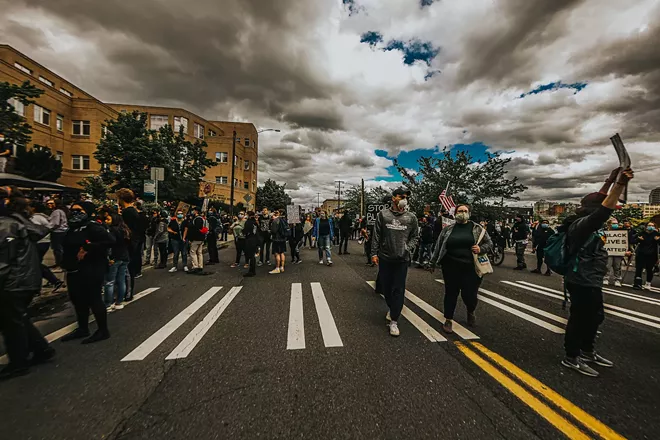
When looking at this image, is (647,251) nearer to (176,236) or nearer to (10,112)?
(176,236)

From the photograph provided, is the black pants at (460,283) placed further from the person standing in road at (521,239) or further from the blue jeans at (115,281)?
the person standing in road at (521,239)

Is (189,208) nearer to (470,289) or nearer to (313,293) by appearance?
(313,293)

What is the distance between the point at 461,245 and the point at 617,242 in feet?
21.6

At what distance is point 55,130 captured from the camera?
95.5ft

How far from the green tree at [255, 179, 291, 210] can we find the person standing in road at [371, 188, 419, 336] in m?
53.6

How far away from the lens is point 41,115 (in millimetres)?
27422

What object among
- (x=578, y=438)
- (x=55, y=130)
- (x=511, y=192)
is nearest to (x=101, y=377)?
(x=578, y=438)

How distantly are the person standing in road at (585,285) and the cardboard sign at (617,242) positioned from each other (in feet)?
20.9

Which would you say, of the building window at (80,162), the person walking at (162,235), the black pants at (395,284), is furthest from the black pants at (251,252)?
the building window at (80,162)

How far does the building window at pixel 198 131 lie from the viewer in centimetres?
5067

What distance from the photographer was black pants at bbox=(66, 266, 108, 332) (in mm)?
3912

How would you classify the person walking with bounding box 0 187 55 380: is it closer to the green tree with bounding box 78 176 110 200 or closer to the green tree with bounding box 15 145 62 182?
the green tree with bounding box 15 145 62 182

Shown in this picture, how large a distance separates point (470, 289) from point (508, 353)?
3.37 feet

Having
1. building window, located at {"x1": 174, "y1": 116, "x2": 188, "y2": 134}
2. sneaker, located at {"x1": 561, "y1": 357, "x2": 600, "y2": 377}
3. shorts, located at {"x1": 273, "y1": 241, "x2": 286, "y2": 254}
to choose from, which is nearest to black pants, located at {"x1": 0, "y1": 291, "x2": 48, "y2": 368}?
sneaker, located at {"x1": 561, "y1": 357, "x2": 600, "y2": 377}
